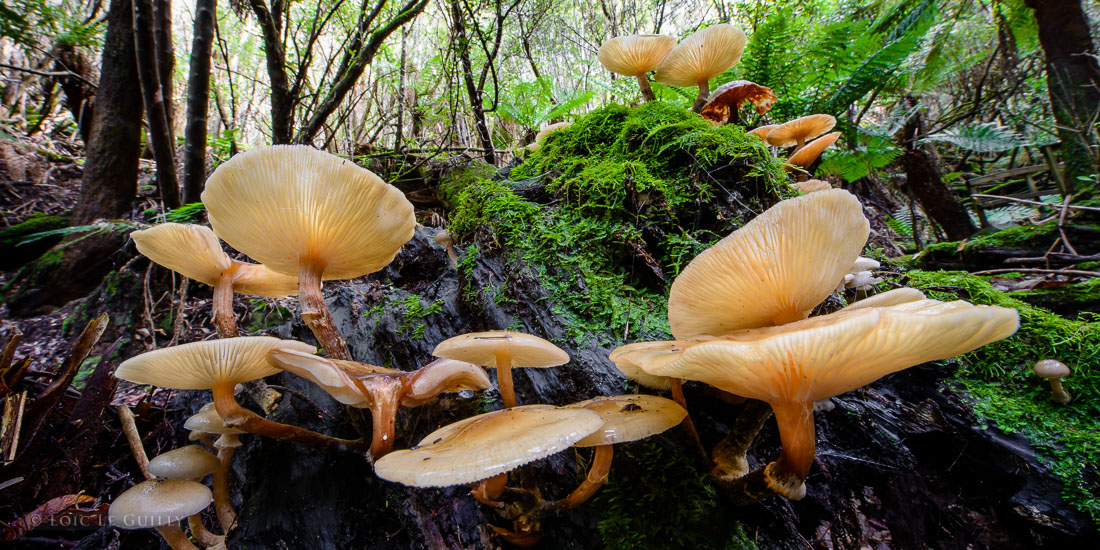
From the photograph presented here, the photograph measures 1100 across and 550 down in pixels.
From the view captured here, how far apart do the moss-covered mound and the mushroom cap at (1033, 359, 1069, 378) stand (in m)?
1.43

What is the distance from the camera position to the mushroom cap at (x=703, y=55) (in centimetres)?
365

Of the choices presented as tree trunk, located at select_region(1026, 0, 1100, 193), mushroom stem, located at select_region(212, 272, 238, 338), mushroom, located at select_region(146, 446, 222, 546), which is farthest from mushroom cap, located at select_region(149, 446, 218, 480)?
tree trunk, located at select_region(1026, 0, 1100, 193)

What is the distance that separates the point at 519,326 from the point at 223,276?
A: 1.75 metres

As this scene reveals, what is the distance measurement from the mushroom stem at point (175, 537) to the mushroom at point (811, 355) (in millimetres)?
2582

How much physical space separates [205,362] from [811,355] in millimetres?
2222

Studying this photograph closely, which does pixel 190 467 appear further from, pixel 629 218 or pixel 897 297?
pixel 897 297

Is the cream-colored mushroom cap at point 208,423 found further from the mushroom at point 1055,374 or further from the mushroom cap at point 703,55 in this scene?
the mushroom cap at point 703,55

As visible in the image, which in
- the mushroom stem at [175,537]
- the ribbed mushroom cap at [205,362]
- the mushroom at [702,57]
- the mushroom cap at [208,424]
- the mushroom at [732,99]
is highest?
the mushroom at [702,57]

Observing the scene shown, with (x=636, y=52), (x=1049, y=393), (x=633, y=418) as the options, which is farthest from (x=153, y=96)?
(x=1049, y=393)

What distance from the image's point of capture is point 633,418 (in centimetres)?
140

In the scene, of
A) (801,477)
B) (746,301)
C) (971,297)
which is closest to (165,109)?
(746,301)

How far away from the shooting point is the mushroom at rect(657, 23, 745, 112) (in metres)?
3.66

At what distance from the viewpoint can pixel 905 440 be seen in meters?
1.87

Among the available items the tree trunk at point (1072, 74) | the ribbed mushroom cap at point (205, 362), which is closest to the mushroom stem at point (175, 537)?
the ribbed mushroom cap at point (205, 362)
